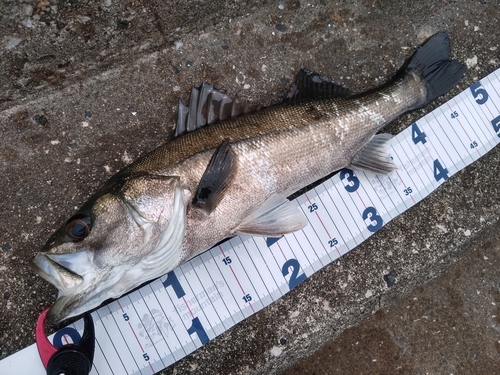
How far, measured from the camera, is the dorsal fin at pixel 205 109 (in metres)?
2.30

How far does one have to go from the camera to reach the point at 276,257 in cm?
251

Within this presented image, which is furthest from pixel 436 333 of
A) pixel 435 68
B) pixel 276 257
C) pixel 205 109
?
pixel 205 109

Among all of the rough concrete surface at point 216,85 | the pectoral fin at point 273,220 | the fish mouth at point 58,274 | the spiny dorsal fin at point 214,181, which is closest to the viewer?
the fish mouth at point 58,274

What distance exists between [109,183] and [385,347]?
7.19 ft

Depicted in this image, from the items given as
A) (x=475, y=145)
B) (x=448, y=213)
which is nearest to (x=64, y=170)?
(x=448, y=213)

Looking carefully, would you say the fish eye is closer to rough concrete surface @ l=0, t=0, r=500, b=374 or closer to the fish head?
the fish head

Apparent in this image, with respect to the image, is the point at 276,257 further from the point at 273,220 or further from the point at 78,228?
the point at 78,228

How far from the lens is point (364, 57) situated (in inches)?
108

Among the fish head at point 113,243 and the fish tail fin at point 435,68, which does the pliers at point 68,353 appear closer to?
the fish head at point 113,243

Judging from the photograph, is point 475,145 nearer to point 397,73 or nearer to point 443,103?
point 443,103

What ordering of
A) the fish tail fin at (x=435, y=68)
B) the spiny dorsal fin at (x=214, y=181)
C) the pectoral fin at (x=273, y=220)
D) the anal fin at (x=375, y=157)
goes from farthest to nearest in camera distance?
the fish tail fin at (x=435, y=68) → the anal fin at (x=375, y=157) → the pectoral fin at (x=273, y=220) → the spiny dorsal fin at (x=214, y=181)

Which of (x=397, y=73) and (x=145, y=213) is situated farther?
(x=397, y=73)

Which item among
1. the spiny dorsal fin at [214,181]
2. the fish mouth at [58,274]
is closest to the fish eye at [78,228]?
the fish mouth at [58,274]

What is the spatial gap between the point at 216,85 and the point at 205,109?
1.23 feet
